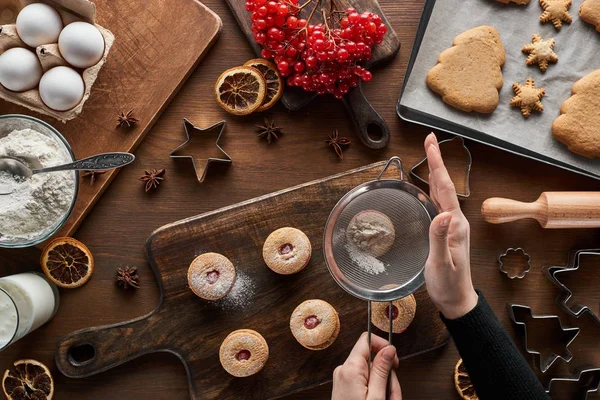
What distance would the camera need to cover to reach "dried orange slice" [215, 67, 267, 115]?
6.45ft

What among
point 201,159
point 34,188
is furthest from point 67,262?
point 201,159

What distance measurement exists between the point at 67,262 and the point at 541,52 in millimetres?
1851

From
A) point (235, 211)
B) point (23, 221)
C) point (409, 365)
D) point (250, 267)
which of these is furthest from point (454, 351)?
point (23, 221)

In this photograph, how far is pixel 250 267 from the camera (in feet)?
6.59

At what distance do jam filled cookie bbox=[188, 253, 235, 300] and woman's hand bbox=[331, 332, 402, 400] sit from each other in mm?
482

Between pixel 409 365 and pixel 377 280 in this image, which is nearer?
pixel 377 280

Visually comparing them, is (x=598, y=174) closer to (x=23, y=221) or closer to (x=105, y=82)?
(x=105, y=82)

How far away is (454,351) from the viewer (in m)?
2.04

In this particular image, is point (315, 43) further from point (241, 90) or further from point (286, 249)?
point (286, 249)

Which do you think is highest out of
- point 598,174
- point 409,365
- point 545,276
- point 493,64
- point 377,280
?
point 493,64

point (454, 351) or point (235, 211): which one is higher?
point (235, 211)

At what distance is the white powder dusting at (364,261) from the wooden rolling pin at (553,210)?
1.46ft

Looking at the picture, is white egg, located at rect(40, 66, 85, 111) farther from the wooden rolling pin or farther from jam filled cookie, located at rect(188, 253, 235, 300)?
the wooden rolling pin

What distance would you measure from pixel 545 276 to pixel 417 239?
578mm
